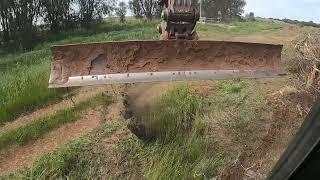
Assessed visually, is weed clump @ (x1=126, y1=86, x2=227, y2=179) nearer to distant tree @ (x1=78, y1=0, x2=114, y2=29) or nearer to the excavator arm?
the excavator arm

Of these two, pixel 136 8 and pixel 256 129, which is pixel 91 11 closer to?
pixel 136 8

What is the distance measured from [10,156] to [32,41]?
91.9ft

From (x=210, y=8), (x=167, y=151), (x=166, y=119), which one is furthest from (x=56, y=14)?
(x=167, y=151)

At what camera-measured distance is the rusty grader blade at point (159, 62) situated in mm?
5863

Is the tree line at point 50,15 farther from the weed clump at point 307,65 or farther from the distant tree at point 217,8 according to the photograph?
the weed clump at point 307,65

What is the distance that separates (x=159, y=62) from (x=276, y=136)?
2.13m

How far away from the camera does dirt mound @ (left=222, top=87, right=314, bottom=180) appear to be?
6066mm

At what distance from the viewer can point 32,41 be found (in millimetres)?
34750

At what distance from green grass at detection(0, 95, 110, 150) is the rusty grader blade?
9.39 ft

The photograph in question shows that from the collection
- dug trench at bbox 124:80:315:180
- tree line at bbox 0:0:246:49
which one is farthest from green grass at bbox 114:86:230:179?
tree line at bbox 0:0:246:49

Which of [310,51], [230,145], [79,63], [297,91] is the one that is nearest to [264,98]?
[297,91]

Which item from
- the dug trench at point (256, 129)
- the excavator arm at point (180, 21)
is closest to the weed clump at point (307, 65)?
the dug trench at point (256, 129)

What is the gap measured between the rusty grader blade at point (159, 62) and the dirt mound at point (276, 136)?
42.5 inches

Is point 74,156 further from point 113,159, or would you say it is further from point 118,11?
point 118,11
